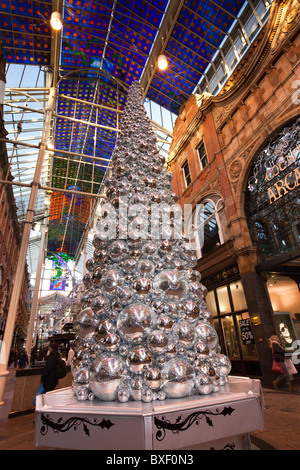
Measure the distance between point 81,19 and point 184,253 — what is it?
12331mm

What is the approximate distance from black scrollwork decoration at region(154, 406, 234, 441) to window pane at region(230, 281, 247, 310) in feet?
20.8

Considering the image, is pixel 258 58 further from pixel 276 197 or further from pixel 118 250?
pixel 118 250

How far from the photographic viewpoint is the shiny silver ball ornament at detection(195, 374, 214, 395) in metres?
1.54

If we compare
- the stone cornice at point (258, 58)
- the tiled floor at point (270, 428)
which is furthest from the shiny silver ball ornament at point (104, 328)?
the stone cornice at point (258, 58)

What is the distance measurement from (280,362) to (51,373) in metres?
5.05

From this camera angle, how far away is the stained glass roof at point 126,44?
8.67m

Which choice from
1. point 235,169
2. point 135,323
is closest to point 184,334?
point 135,323

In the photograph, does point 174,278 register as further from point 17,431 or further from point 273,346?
point 273,346

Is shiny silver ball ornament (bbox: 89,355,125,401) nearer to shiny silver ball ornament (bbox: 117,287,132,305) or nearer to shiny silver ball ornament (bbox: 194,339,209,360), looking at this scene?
shiny silver ball ornament (bbox: 117,287,132,305)

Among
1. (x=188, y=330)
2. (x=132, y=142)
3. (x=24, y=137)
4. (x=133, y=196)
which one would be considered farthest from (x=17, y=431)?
(x=24, y=137)

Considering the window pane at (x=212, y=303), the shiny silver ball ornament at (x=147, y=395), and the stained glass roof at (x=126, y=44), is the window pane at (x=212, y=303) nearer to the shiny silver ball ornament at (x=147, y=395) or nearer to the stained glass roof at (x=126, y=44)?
the stained glass roof at (x=126, y=44)

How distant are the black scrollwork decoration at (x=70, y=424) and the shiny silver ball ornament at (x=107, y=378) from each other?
0.22 meters

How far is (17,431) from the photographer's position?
11.4ft

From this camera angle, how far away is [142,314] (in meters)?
1.61
